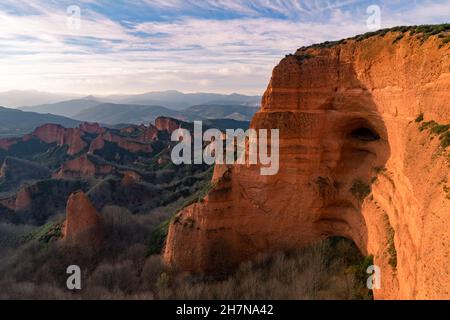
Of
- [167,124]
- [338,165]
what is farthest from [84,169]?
[338,165]

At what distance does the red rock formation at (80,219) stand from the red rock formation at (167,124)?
63177mm

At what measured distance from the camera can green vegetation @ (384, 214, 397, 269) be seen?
1138 cm

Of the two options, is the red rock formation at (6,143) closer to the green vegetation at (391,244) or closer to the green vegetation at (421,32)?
the green vegetation at (421,32)

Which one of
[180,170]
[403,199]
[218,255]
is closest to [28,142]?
[180,170]

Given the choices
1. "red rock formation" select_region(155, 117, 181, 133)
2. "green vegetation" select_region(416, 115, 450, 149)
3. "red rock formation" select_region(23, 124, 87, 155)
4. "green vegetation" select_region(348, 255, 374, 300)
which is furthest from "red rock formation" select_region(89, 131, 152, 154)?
"green vegetation" select_region(416, 115, 450, 149)

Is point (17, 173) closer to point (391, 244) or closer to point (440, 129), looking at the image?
point (391, 244)

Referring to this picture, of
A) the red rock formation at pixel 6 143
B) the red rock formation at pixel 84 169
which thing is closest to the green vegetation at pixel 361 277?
the red rock formation at pixel 84 169

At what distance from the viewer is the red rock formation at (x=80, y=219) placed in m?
26.5

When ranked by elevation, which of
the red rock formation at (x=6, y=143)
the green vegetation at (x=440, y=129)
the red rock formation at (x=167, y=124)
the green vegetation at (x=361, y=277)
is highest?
the red rock formation at (x=167, y=124)

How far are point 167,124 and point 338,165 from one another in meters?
77.6

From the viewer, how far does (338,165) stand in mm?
17516

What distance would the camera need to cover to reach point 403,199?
11508mm
